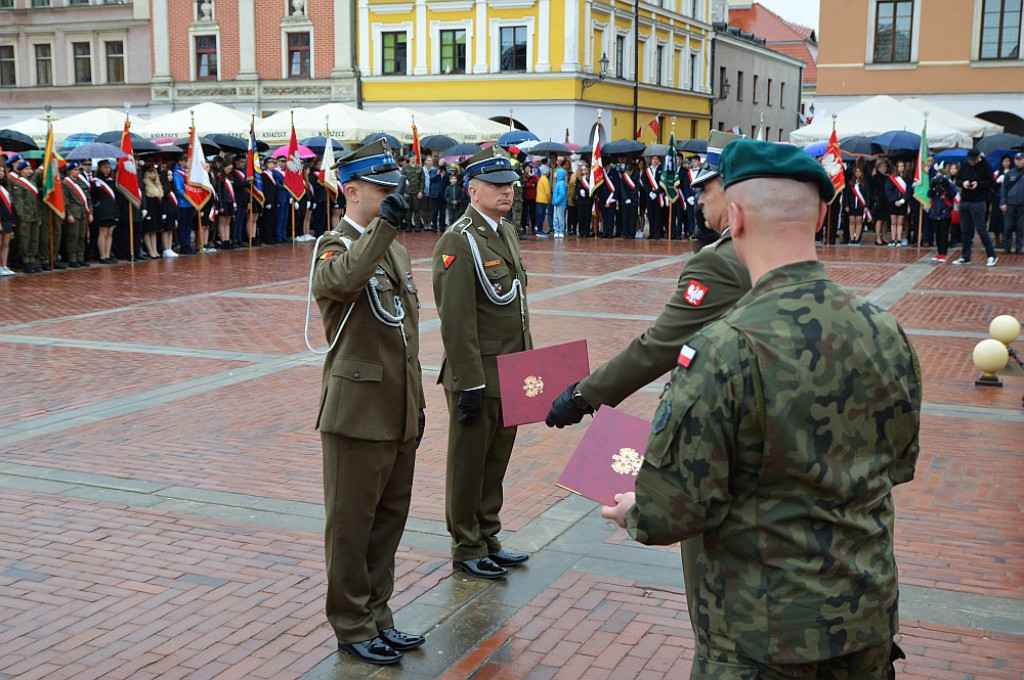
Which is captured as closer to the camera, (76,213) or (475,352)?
(475,352)

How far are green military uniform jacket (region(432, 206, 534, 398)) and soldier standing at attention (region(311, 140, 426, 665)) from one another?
672mm

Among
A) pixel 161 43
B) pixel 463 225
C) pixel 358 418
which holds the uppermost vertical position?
pixel 161 43

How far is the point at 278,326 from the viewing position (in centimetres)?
1301

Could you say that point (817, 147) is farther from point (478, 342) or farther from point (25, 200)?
point (478, 342)

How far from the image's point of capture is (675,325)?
12.2ft

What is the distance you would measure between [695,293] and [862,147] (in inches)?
934

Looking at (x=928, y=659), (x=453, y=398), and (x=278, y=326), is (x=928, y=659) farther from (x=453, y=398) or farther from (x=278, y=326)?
(x=278, y=326)

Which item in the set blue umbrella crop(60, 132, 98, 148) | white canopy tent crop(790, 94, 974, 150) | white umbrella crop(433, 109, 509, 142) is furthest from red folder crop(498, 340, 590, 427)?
white umbrella crop(433, 109, 509, 142)

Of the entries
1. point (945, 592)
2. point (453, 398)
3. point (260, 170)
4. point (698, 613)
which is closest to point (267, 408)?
point (453, 398)

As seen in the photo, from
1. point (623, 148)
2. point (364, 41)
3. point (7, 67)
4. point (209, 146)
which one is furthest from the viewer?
point (7, 67)

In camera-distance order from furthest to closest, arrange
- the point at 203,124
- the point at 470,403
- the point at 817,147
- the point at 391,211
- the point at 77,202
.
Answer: the point at 203,124, the point at 817,147, the point at 77,202, the point at 470,403, the point at 391,211

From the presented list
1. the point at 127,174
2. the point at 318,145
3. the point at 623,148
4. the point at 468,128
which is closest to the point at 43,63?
the point at 468,128

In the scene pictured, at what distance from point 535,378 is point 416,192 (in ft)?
78.1

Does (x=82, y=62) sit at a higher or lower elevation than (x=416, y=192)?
higher
